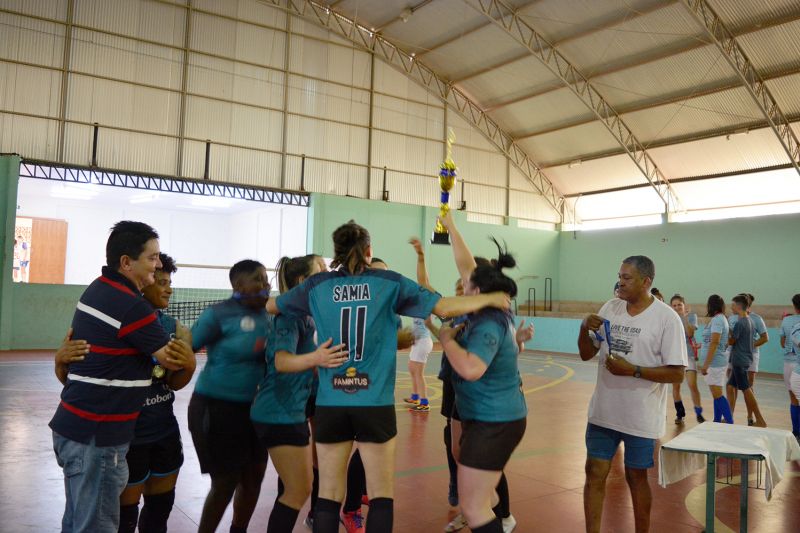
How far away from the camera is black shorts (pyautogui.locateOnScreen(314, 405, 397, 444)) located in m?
3.25

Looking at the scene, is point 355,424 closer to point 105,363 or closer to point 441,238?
point 105,363

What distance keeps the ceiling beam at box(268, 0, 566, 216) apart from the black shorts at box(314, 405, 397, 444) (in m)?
23.3

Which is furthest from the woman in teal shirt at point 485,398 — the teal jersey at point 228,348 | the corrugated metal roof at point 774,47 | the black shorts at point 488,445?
the corrugated metal roof at point 774,47

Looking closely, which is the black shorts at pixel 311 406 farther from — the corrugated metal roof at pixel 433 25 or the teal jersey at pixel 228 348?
the corrugated metal roof at pixel 433 25

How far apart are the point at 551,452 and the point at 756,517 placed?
2619mm

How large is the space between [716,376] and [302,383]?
24.5 ft

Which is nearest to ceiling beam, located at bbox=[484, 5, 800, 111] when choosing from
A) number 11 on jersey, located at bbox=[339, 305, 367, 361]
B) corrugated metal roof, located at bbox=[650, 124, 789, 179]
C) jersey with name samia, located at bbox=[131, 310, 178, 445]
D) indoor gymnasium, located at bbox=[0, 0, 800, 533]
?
indoor gymnasium, located at bbox=[0, 0, 800, 533]

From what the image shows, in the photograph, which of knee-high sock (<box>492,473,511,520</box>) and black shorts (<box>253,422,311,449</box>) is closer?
black shorts (<box>253,422,311,449</box>)

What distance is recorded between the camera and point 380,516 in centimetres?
327

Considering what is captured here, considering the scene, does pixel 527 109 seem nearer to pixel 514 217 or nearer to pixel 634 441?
pixel 514 217

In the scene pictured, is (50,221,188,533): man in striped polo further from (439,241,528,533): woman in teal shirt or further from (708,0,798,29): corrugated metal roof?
(708,0,798,29): corrugated metal roof

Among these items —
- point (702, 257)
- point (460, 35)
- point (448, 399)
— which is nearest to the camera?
point (448, 399)

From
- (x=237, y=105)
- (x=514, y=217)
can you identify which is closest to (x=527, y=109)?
(x=514, y=217)

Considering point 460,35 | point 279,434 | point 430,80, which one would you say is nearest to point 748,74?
point 460,35
